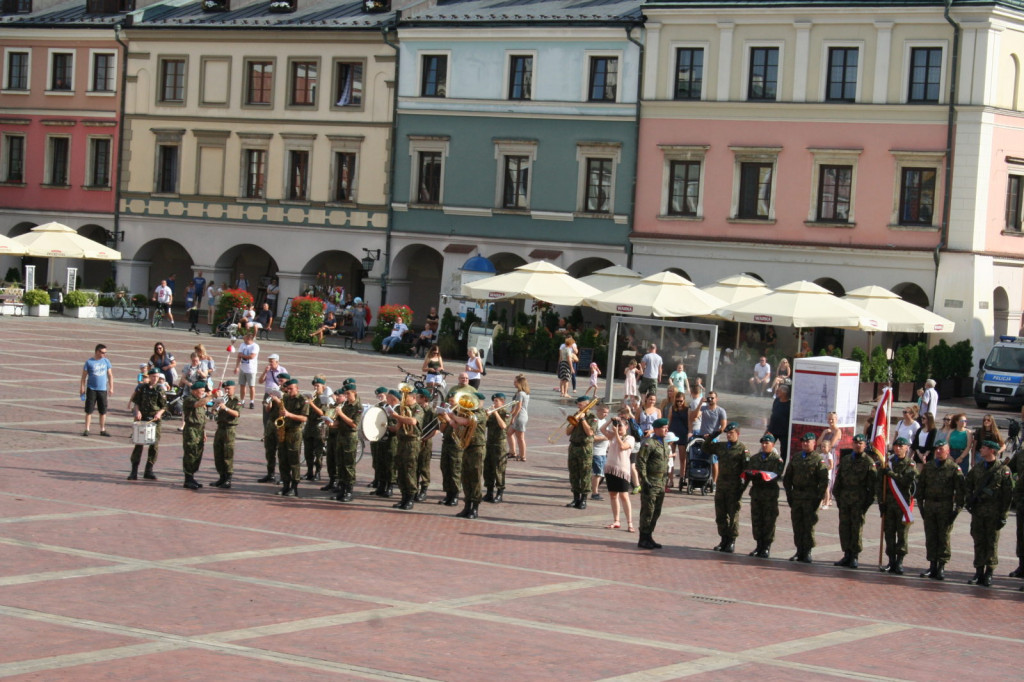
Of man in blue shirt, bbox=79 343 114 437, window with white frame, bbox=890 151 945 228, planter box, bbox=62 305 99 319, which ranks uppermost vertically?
window with white frame, bbox=890 151 945 228

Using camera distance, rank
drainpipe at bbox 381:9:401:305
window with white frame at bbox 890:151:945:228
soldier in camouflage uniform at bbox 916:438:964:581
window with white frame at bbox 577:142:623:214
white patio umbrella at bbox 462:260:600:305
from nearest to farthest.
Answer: soldier in camouflage uniform at bbox 916:438:964:581
white patio umbrella at bbox 462:260:600:305
window with white frame at bbox 890:151:945:228
window with white frame at bbox 577:142:623:214
drainpipe at bbox 381:9:401:305

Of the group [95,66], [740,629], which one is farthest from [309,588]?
[95,66]

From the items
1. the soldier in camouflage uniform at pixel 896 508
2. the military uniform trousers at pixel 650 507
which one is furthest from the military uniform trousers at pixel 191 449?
the soldier in camouflage uniform at pixel 896 508

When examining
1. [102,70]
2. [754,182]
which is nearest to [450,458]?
[754,182]

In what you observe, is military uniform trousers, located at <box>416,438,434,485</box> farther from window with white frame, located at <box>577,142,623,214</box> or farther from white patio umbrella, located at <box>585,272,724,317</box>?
window with white frame, located at <box>577,142,623,214</box>

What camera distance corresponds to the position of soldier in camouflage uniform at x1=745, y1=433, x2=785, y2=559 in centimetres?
1816

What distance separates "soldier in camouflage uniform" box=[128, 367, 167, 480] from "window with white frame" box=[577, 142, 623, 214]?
2731cm

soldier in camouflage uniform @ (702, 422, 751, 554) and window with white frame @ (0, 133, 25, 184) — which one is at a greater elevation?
window with white frame @ (0, 133, 25, 184)

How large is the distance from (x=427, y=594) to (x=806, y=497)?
18.7ft

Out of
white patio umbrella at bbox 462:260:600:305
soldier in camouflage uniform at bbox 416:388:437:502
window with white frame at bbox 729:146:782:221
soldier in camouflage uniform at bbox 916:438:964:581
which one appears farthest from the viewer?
window with white frame at bbox 729:146:782:221

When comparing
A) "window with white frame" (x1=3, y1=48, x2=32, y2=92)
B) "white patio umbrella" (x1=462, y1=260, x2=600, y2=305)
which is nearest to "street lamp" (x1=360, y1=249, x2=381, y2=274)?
"white patio umbrella" (x1=462, y1=260, x2=600, y2=305)

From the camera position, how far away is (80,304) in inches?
1970

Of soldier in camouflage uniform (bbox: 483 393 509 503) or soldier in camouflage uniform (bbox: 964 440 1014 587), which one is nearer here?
soldier in camouflage uniform (bbox: 964 440 1014 587)

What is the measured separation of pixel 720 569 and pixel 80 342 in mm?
27856
